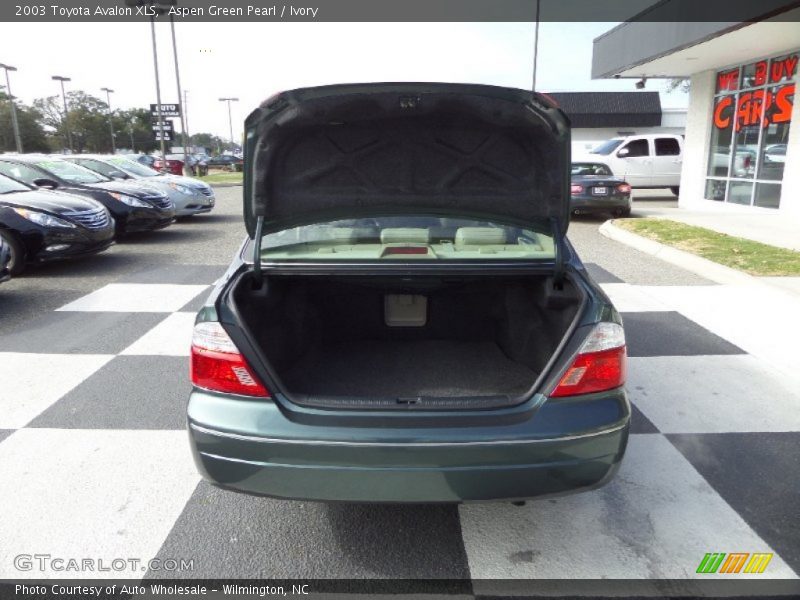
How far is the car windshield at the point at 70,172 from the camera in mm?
9938

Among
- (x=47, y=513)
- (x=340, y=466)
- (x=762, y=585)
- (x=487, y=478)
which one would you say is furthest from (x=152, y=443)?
(x=762, y=585)

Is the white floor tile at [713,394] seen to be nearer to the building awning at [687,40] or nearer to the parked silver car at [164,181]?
the building awning at [687,40]

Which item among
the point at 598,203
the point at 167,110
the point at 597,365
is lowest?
the point at 598,203

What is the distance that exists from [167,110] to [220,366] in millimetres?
28991

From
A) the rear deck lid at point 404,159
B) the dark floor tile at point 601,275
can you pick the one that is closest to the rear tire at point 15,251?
the rear deck lid at point 404,159

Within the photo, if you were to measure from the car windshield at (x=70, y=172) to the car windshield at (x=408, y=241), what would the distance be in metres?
8.59

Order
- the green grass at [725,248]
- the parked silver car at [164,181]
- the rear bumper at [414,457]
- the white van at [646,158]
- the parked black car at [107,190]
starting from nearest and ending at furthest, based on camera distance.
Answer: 1. the rear bumper at [414,457]
2. the green grass at [725,248]
3. the parked black car at [107,190]
4. the parked silver car at [164,181]
5. the white van at [646,158]

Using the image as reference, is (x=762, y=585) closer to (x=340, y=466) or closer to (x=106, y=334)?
(x=340, y=466)

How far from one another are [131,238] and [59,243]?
11.3ft

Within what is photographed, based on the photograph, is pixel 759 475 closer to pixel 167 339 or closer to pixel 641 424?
pixel 641 424

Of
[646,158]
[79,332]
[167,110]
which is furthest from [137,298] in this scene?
[167,110]

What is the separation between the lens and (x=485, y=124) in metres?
2.86

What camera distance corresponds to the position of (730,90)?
14.5 m

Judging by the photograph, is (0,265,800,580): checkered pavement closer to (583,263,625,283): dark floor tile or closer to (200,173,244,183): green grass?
(583,263,625,283): dark floor tile
